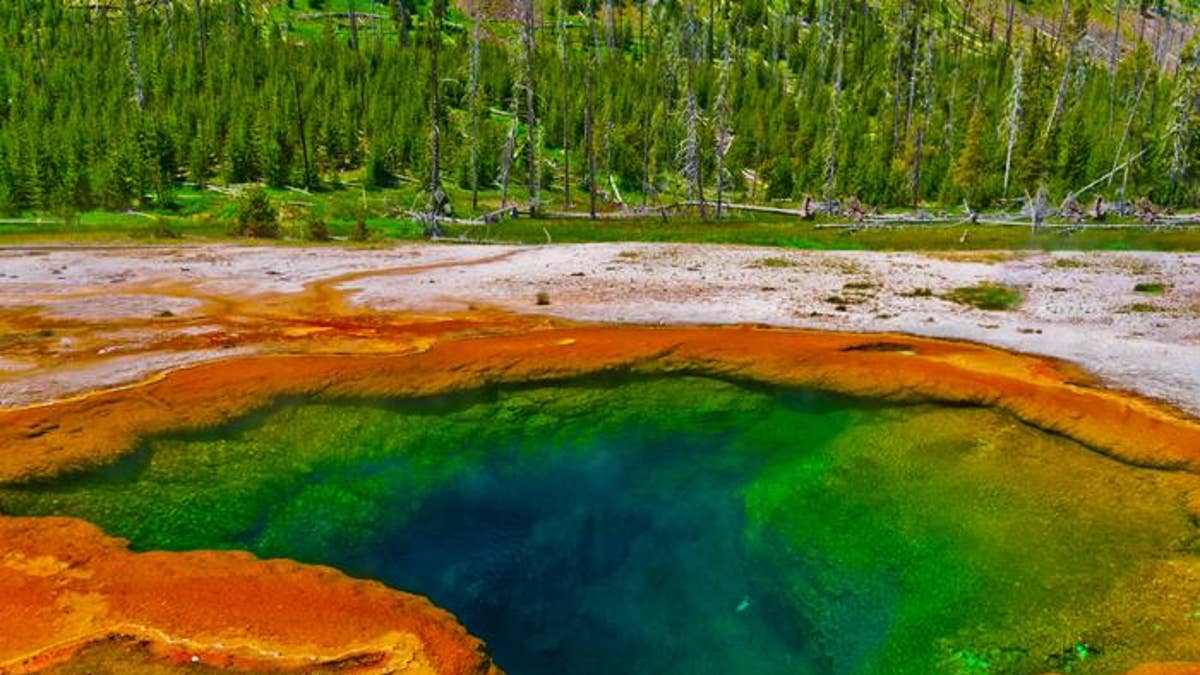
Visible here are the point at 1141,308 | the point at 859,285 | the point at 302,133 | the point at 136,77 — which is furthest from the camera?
the point at 136,77

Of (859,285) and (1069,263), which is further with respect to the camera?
(1069,263)

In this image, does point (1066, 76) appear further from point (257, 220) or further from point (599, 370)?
point (599, 370)

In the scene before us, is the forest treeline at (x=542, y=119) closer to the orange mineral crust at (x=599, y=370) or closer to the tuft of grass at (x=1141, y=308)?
the tuft of grass at (x=1141, y=308)

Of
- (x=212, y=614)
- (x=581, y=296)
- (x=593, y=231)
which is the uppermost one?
(x=593, y=231)

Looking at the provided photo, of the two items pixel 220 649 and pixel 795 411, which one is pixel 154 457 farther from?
pixel 795 411

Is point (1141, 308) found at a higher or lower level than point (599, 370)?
higher

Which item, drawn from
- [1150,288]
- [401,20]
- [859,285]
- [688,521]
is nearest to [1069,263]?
[1150,288]

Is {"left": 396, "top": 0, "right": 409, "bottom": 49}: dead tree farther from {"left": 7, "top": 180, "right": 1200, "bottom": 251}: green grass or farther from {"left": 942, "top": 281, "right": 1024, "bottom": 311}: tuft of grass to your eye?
{"left": 942, "top": 281, "right": 1024, "bottom": 311}: tuft of grass

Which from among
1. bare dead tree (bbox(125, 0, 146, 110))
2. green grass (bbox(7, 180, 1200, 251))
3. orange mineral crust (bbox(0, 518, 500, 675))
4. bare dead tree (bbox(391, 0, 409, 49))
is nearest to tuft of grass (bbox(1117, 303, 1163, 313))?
green grass (bbox(7, 180, 1200, 251))
